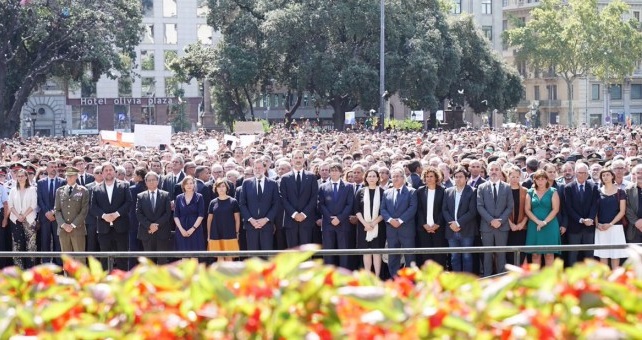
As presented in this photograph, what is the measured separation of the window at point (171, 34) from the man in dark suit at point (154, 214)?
90.9 m

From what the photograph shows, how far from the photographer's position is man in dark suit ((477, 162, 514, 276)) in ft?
47.8

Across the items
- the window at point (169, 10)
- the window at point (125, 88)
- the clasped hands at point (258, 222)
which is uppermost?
the window at point (169, 10)

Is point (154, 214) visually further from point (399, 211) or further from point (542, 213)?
point (542, 213)

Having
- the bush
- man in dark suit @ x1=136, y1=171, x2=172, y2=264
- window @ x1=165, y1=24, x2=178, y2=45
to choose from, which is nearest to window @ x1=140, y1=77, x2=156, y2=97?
window @ x1=165, y1=24, x2=178, y2=45

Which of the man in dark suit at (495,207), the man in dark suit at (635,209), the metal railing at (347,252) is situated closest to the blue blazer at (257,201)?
the man in dark suit at (495,207)

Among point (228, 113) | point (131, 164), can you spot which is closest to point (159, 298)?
point (131, 164)

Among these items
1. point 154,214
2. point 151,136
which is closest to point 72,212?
point 154,214

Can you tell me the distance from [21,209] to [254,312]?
1397cm

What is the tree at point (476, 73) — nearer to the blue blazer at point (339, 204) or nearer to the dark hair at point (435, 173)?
the blue blazer at point (339, 204)

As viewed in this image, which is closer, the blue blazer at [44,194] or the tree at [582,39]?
the blue blazer at [44,194]

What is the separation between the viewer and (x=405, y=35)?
67.1 m

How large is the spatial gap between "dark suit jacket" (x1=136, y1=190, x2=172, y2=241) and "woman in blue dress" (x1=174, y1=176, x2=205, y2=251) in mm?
151

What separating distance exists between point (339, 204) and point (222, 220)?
60.0 inches

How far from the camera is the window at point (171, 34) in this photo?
105125mm
